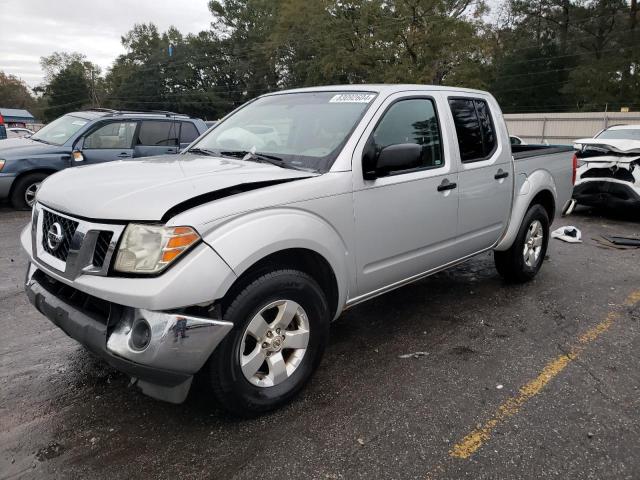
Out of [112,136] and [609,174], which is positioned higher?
[112,136]

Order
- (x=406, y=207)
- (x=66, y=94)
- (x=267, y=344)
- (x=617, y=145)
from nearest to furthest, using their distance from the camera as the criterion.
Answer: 1. (x=267, y=344)
2. (x=406, y=207)
3. (x=617, y=145)
4. (x=66, y=94)

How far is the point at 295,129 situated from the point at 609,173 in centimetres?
710

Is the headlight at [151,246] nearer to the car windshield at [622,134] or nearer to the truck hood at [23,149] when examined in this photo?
the truck hood at [23,149]

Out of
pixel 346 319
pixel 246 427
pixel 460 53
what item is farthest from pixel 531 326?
pixel 460 53

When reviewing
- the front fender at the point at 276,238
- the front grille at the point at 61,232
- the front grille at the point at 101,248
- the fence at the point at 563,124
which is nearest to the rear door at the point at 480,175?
the front fender at the point at 276,238

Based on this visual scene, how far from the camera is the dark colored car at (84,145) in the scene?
845 centimetres

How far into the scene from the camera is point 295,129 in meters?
3.47

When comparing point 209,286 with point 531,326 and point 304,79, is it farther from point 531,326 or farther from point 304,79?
point 304,79

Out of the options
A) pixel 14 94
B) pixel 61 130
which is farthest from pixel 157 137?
pixel 14 94

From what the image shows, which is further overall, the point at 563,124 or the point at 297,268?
the point at 563,124

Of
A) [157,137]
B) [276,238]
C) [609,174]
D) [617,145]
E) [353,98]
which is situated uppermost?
[353,98]

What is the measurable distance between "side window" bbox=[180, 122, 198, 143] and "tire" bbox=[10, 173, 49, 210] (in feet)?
8.25

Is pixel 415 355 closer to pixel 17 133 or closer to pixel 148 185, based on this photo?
pixel 148 185

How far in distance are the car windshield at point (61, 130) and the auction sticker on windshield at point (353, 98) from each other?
700 cm
